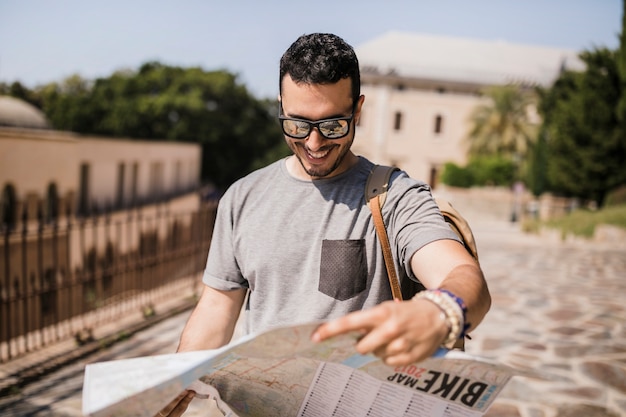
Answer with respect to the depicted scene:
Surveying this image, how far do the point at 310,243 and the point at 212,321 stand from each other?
0.40 meters

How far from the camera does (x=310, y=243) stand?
5.01 ft

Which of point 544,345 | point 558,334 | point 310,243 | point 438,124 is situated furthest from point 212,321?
point 438,124

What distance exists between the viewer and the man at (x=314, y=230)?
140 centimetres

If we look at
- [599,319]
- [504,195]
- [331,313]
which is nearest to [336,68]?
[331,313]

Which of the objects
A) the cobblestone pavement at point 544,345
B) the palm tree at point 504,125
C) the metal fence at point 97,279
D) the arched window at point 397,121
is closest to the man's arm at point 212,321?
the cobblestone pavement at point 544,345

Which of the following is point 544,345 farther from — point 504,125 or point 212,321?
point 504,125

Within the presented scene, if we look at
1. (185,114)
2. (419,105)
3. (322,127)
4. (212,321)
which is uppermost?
(419,105)

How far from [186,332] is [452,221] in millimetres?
856

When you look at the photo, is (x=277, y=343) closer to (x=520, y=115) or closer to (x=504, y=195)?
(x=504, y=195)

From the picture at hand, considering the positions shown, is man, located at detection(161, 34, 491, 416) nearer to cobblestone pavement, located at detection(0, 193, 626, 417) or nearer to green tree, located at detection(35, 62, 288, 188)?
cobblestone pavement, located at detection(0, 193, 626, 417)

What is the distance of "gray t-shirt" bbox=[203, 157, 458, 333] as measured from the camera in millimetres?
1479

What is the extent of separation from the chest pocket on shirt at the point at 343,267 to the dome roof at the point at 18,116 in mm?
22026

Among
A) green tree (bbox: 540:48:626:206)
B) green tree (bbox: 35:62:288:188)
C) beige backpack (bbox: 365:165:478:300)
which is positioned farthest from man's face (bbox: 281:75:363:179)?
green tree (bbox: 35:62:288:188)

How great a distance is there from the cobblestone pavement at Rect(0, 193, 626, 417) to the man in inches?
83.7
